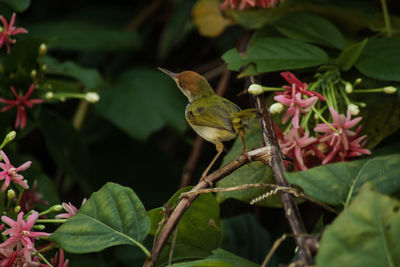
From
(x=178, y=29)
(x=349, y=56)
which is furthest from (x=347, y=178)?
(x=178, y=29)

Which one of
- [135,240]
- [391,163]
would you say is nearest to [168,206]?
[135,240]

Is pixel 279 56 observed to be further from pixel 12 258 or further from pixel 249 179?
pixel 12 258

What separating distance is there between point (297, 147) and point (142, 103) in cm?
92

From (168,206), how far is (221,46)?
1069 mm

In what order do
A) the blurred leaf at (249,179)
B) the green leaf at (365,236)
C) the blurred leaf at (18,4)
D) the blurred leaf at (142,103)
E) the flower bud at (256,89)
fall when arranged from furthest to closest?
the blurred leaf at (142,103) < the blurred leaf at (18,4) < the blurred leaf at (249,179) < the flower bud at (256,89) < the green leaf at (365,236)

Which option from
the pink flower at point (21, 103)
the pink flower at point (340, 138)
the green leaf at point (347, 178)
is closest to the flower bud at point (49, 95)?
the pink flower at point (21, 103)

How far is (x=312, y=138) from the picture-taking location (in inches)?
42.9

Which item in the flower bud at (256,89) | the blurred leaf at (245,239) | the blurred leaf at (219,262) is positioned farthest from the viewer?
Result: the blurred leaf at (245,239)

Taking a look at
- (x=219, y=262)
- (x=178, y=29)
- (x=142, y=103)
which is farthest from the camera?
(x=178, y=29)

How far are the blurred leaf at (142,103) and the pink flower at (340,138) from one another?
79 centimetres

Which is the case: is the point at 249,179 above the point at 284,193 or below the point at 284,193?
below

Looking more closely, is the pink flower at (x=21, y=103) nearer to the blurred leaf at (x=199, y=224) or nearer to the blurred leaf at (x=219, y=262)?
the blurred leaf at (x=199, y=224)

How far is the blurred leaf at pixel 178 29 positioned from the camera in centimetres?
204

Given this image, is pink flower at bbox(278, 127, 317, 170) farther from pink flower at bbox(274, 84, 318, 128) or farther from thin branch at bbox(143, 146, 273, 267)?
thin branch at bbox(143, 146, 273, 267)
